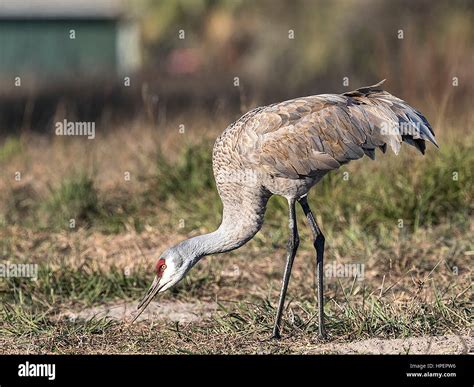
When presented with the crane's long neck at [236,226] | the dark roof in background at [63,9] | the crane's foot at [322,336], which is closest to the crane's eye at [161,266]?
the crane's long neck at [236,226]

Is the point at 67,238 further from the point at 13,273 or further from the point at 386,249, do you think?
the point at 386,249

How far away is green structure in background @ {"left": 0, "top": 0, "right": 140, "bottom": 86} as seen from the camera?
23.5m

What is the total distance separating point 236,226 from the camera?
20.6ft

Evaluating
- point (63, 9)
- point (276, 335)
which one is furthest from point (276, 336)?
point (63, 9)

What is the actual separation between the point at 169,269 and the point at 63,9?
818 inches

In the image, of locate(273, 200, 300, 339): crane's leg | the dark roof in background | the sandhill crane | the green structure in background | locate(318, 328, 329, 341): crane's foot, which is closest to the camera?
locate(318, 328, 329, 341): crane's foot

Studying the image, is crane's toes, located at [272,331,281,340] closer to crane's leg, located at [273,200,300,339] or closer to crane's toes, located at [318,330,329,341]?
crane's leg, located at [273,200,300,339]

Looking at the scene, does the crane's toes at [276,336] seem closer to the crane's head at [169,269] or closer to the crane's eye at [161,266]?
the crane's head at [169,269]

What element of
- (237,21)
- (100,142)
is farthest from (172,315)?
(237,21)

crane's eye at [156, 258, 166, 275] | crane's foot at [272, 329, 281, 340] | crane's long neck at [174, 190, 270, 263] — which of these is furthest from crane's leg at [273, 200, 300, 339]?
crane's eye at [156, 258, 166, 275]

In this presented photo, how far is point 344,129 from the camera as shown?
6.22 metres

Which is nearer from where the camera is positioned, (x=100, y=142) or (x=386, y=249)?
(x=386, y=249)

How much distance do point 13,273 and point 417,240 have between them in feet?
10.1

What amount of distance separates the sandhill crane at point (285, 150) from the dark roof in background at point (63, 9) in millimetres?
19192
